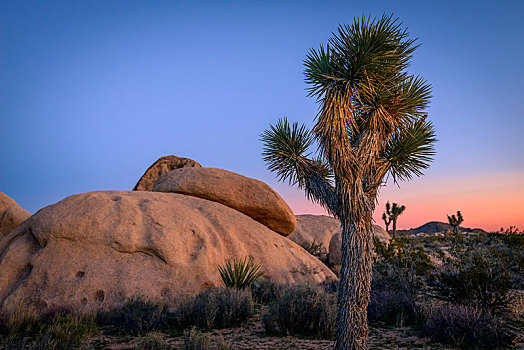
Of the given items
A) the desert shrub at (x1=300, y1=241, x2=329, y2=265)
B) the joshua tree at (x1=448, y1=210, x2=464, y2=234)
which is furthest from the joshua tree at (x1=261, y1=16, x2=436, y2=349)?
the joshua tree at (x1=448, y1=210, x2=464, y2=234)

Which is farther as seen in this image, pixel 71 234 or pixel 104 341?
pixel 71 234

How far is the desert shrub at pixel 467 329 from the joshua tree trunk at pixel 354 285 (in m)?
1.82

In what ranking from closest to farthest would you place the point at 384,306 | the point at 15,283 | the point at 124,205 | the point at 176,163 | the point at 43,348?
the point at 43,348 < the point at 384,306 < the point at 15,283 < the point at 124,205 < the point at 176,163

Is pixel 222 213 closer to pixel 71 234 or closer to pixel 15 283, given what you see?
pixel 71 234

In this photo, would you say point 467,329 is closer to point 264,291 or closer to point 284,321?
point 284,321

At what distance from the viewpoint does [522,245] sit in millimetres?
19797

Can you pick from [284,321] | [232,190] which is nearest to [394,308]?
[284,321]

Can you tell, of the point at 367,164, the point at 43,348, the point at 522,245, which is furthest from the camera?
the point at 522,245

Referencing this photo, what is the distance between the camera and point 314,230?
26.2 m

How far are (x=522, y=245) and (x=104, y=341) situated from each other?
21.7 metres

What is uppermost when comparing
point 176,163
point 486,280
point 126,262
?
point 176,163

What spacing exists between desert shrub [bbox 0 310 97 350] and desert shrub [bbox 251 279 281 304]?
14.7ft

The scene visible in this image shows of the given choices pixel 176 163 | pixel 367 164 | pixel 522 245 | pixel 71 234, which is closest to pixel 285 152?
pixel 367 164

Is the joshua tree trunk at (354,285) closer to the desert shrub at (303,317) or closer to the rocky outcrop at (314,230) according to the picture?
the desert shrub at (303,317)
